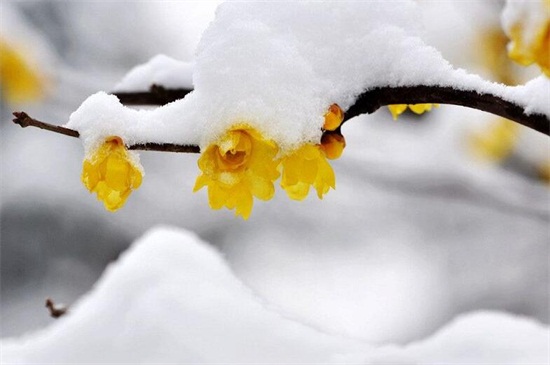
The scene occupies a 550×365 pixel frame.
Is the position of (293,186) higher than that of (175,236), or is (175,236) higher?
(175,236)

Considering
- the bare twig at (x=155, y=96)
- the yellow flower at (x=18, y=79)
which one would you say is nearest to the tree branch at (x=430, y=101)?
the bare twig at (x=155, y=96)

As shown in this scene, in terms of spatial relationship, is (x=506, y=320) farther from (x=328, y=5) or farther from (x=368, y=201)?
(x=368, y=201)

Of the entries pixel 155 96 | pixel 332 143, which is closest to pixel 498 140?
pixel 155 96

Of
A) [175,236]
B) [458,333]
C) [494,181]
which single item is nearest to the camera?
[458,333]

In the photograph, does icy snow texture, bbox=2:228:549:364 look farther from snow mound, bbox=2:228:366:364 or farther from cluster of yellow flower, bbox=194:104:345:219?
cluster of yellow flower, bbox=194:104:345:219

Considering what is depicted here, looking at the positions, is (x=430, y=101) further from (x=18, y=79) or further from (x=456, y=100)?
(x=18, y=79)

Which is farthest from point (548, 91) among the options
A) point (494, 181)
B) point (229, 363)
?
point (494, 181)

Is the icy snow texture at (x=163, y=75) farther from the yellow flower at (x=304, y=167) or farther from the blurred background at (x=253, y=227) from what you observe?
the blurred background at (x=253, y=227)
